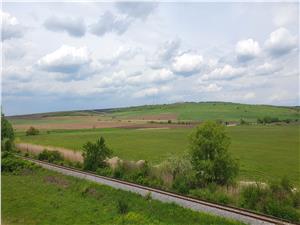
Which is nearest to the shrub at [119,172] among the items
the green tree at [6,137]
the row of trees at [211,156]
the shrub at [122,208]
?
the row of trees at [211,156]

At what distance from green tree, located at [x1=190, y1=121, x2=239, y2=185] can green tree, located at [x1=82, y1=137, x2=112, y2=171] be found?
13195 mm

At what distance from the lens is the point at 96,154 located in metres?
38.5

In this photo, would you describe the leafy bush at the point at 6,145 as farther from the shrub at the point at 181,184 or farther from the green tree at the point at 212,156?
the green tree at the point at 212,156

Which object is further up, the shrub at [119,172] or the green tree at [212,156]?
the green tree at [212,156]

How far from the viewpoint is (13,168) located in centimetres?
3972

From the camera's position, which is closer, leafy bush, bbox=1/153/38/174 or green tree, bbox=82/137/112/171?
green tree, bbox=82/137/112/171

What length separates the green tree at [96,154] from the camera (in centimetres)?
3838

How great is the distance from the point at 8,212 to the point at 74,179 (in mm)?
10046

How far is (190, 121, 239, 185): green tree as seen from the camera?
89.3 ft

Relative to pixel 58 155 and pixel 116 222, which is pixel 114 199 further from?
pixel 58 155

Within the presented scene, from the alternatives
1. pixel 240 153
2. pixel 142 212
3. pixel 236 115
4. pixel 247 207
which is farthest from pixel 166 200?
pixel 236 115

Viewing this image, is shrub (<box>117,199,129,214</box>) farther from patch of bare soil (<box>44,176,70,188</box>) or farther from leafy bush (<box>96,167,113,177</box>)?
leafy bush (<box>96,167,113,177</box>)

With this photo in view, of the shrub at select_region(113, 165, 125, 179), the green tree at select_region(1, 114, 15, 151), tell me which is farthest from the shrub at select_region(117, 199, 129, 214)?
the green tree at select_region(1, 114, 15, 151)

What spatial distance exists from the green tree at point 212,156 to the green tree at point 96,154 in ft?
43.3
